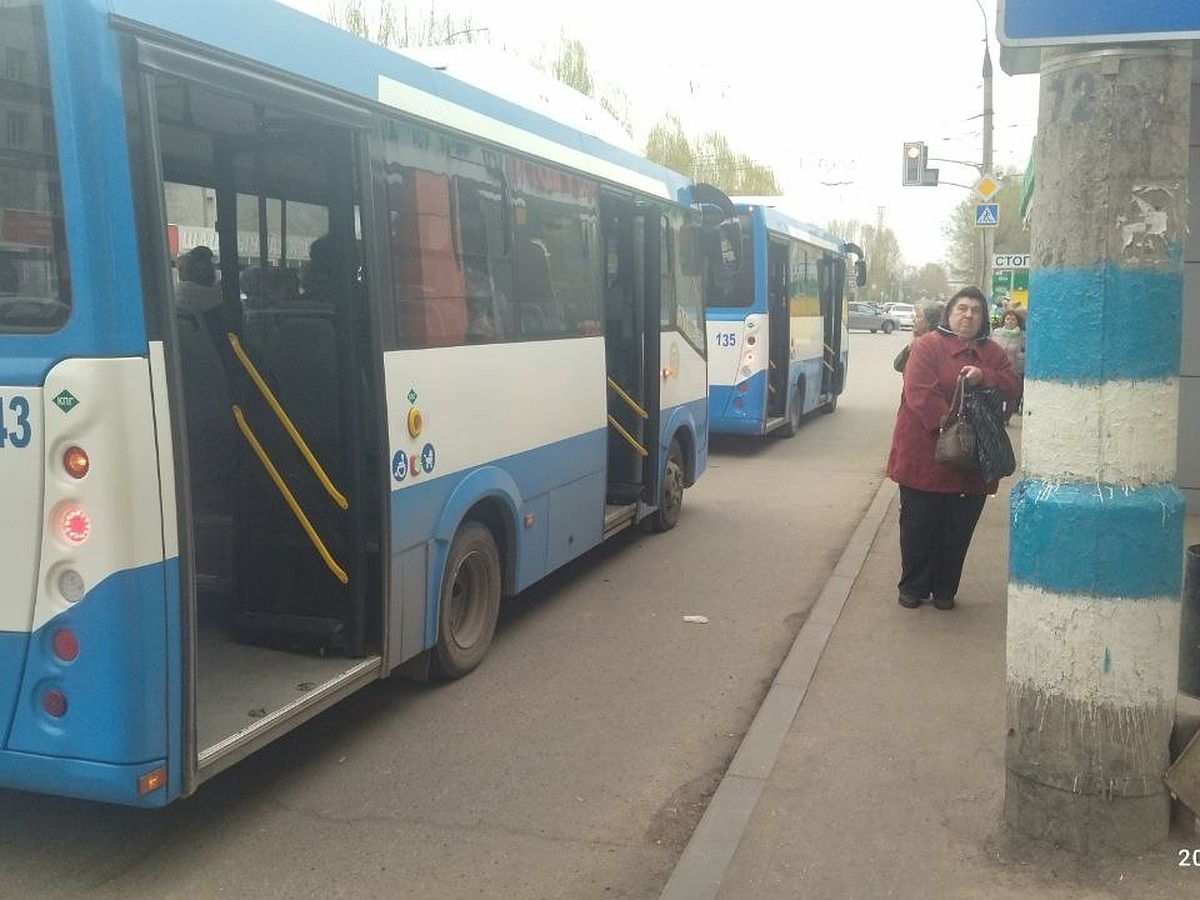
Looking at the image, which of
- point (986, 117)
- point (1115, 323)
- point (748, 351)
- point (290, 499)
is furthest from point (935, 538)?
point (986, 117)

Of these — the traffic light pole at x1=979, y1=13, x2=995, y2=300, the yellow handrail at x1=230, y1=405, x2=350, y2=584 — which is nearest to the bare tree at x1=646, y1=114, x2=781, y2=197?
the traffic light pole at x1=979, y1=13, x2=995, y2=300

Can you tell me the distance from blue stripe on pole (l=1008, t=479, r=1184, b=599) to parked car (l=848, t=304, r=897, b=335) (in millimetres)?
66926

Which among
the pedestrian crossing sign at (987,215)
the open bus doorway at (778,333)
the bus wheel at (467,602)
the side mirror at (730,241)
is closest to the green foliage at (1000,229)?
the pedestrian crossing sign at (987,215)

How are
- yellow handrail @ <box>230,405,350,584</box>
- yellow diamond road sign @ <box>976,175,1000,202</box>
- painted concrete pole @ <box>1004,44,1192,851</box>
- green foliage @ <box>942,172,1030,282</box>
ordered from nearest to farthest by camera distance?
painted concrete pole @ <box>1004,44,1192,851</box>
yellow handrail @ <box>230,405,350,584</box>
yellow diamond road sign @ <box>976,175,1000,202</box>
green foliage @ <box>942,172,1030,282</box>

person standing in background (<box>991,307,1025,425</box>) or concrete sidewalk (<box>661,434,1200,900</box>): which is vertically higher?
person standing in background (<box>991,307,1025,425</box>)

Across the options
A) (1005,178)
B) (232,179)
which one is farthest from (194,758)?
(1005,178)

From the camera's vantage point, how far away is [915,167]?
2280 cm

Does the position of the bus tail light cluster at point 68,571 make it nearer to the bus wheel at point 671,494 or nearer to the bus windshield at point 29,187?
the bus windshield at point 29,187

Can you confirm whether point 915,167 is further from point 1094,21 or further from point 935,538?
point 1094,21

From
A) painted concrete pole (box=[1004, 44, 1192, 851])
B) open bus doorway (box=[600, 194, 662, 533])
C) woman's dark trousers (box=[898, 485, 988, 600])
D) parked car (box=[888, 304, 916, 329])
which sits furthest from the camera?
parked car (box=[888, 304, 916, 329])

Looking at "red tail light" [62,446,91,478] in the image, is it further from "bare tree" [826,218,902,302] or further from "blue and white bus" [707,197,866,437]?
"bare tree" [826,218,902,302]

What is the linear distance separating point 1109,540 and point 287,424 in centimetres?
313

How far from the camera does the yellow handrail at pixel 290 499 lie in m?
4.91

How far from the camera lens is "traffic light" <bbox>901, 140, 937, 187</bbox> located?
2278 centimetres
